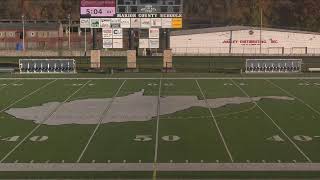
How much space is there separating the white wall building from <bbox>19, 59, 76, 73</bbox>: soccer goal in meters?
27.5

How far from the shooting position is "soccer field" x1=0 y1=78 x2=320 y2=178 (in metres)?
13.8

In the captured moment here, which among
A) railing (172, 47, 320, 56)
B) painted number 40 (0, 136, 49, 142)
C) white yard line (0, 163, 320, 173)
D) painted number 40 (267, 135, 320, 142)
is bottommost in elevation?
white yard line (0, 163, 320, 173)

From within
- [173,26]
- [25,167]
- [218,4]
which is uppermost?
[218,4]

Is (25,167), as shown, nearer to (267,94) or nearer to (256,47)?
(267,94)

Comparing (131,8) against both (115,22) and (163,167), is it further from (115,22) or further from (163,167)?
(163,167)

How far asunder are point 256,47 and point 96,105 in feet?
148

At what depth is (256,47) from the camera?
64625 millimetres

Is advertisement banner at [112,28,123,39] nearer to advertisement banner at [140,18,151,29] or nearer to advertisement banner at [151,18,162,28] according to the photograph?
advertisement banner at [140,18,151,29]

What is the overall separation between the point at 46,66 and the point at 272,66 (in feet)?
49.9

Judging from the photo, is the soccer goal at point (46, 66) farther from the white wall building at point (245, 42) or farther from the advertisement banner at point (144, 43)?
the white wall building at point (245, 42)

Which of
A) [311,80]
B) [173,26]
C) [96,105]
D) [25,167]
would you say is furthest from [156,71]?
[25,167]

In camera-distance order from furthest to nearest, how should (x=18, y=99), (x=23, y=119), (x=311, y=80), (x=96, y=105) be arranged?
(x=311, y=80) < (x=18, y=99) < (x=96, y=105) < (x=23, y=119)

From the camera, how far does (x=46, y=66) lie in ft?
123

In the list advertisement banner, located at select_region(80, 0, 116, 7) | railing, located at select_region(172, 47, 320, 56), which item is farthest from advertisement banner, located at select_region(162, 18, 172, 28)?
railing, located at select_region(172, 47, 320, 56)
